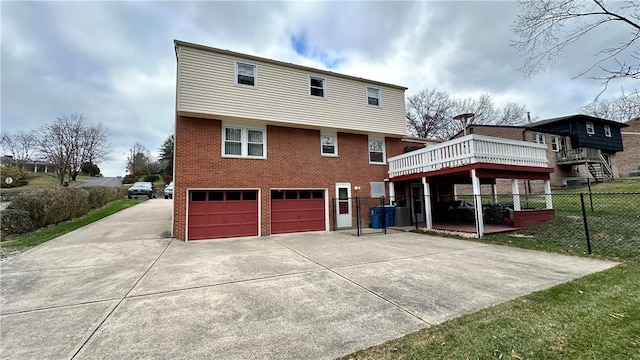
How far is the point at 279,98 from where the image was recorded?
37.1ft

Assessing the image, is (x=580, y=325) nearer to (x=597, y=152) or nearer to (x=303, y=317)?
(x=303, y=317)

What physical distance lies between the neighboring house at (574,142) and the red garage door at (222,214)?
2074cm

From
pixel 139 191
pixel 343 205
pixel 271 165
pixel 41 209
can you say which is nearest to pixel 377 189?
pixel 343 205

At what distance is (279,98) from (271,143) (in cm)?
194

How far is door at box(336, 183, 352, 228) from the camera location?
12.7 m

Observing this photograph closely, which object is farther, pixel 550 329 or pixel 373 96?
pixel 373 96

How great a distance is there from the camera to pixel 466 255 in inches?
265

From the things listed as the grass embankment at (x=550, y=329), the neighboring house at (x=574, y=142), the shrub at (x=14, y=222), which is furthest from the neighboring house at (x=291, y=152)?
the neighboring house at (x=574, y=142)

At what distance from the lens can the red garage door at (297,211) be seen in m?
11.5

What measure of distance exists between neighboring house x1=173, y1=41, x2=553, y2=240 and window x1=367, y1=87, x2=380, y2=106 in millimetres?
58

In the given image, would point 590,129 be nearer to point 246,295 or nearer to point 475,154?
point 475,154

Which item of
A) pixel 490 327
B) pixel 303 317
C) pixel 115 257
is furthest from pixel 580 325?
pixel 115 257

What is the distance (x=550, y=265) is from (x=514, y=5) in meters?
7.19

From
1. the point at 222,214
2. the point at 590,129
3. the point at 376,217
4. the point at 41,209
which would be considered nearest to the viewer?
the point at 222,214
